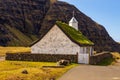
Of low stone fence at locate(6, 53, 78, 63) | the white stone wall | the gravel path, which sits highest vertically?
the white stone wall

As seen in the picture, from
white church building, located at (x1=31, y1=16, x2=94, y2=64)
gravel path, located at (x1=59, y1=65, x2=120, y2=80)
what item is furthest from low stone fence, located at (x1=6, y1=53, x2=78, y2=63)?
gravel path, located at (x1=59, y1=65, x2=120, y2=80)

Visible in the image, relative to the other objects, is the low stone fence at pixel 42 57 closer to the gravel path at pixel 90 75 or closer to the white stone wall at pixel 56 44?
the white stone wall at pixel 56 44

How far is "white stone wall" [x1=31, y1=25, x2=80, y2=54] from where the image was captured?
1996 inches

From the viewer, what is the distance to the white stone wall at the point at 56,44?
166ft

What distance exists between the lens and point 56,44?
5172 cm

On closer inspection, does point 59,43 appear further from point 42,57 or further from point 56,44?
point 42,57

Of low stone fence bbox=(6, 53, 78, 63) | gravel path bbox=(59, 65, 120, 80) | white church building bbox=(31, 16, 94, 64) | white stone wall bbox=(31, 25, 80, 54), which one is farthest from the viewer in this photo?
white stone wall bbox=(31, 25, 80, 54)

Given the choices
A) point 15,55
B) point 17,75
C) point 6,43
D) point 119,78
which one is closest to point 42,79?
point 17,75

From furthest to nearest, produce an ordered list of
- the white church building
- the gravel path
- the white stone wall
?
the white stone wall → the white church building → the gravel path

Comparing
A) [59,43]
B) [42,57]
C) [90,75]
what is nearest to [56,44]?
[59,43]

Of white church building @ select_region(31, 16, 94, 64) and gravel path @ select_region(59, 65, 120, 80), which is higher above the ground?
white church building @ select_region(31, 16, 94, 64)

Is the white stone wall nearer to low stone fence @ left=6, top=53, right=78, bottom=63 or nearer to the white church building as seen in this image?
the white church building

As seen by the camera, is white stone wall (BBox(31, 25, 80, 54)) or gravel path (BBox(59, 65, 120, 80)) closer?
gravel path (BBox(59, 65, 120, 80))

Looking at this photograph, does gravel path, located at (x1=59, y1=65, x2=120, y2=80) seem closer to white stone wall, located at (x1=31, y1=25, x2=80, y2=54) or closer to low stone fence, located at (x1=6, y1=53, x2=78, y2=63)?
low stone fence, located at (x1=6, y1=53, x2=78, y2=63)
